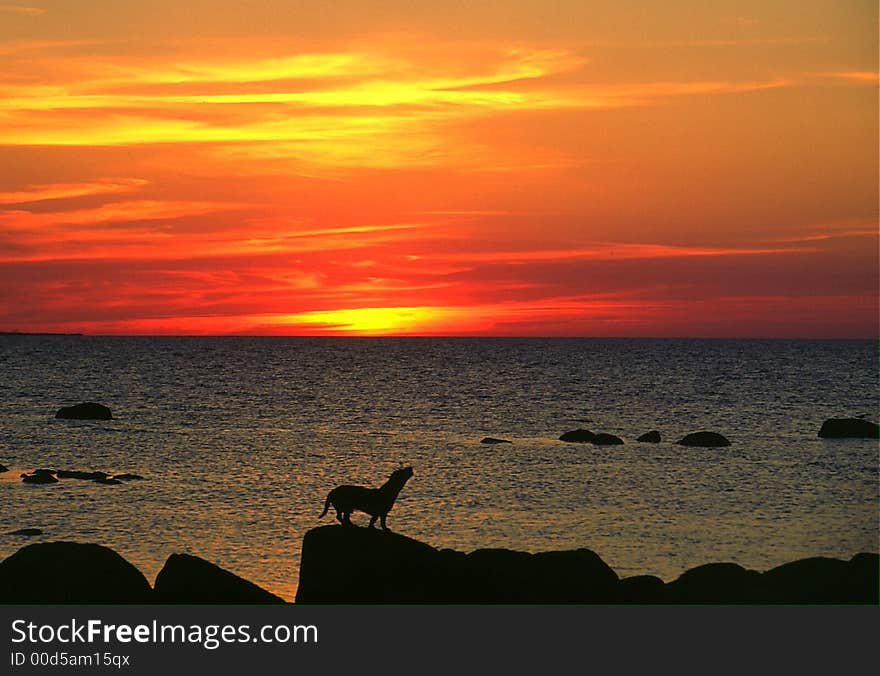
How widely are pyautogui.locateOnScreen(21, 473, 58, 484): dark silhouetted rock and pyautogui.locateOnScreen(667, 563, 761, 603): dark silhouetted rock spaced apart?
1123 inches

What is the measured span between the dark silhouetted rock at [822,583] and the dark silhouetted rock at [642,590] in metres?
2.03

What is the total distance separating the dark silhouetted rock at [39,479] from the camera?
141ft

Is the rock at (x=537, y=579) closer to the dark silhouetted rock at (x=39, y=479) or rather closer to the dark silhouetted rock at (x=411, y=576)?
the dark silhouetted rock at (x=411, y=576)

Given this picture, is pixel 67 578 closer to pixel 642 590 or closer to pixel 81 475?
pixel 642 590

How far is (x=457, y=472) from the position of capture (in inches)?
1868

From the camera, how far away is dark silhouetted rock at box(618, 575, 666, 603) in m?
22.1

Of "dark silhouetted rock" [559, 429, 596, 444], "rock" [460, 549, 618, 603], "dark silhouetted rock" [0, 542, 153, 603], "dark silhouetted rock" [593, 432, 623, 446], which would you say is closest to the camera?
"dark silhouetted rock" [0, 542, 153, 603]

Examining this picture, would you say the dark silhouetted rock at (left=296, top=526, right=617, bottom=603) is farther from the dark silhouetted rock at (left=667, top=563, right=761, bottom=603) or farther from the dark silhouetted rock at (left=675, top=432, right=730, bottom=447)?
the dark silhouetted rock at (left=675, top=432, right=730, bottom=447)

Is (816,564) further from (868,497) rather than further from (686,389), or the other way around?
(686,389)

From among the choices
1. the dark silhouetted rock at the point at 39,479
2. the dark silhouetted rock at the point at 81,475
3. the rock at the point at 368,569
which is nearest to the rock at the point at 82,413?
the dark silhouetted rock at the point at 81,475

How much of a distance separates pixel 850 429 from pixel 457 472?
92.1ft

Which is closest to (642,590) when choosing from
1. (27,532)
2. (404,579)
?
(404,579)

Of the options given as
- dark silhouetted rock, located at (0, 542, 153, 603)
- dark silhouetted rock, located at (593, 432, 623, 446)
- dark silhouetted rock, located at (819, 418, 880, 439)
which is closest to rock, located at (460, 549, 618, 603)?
dark silhouetted rock, located at (0, 542, 153, 603)
